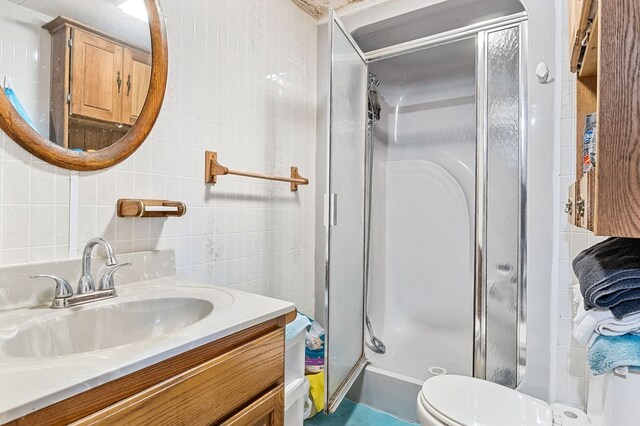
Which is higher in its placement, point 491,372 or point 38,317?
point 38,317

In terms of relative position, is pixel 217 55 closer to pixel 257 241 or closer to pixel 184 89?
pixel 184 89

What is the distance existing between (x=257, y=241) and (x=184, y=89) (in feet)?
2.36

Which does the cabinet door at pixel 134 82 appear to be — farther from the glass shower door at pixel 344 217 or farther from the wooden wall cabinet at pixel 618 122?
the wooden wall cabinet at pixel 618 122

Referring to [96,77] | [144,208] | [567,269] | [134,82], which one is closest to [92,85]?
[96,77]

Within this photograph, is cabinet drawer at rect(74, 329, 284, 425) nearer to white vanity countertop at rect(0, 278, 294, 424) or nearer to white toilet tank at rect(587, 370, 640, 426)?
white vanity countertop at rect(0, 278, 294, 424)

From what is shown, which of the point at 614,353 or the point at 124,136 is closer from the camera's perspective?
the point at 614,353

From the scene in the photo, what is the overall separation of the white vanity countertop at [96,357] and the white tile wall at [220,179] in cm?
24

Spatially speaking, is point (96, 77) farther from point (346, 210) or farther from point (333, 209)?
point (346, 210)

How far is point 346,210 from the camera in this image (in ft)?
5.43

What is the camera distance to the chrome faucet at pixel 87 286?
861mm

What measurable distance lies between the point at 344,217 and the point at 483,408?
896 mm

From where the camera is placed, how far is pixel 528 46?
4.77 feet

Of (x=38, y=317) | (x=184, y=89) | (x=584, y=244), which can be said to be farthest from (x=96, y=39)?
(x=584, y=244)

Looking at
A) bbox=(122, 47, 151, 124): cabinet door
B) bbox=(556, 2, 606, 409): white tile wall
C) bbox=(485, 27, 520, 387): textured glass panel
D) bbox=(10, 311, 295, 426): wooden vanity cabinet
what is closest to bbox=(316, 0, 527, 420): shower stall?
bbox=(485, 27, 520, 387): textured glass panel
